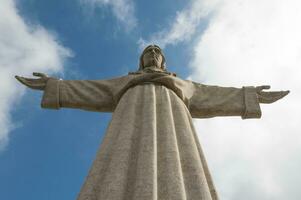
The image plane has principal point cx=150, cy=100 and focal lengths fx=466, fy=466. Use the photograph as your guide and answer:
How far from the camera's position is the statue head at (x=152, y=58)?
7770mm

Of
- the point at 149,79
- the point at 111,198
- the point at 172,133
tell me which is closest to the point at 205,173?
the point at 172,133

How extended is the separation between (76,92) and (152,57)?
4.69 feet

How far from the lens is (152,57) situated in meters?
7.82

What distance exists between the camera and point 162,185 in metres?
4.20

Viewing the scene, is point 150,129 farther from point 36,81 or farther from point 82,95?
point 36,81

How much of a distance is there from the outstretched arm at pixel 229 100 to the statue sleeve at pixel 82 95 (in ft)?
4.09

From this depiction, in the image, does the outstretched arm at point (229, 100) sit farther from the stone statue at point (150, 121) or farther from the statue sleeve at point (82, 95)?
the statue sleeve at point (82, 95)

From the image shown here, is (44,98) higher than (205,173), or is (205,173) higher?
(44,98)

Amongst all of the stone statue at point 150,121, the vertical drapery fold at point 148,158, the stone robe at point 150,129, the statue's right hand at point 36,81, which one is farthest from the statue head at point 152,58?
the vertical drapery fold at point 148,158

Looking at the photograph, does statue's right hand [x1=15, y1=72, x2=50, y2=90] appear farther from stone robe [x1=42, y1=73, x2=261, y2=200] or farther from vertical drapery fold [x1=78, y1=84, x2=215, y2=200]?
vertical drapery fold [x1=78, y1=84, x2=215, y2=200]

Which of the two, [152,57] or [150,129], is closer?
[150,129]

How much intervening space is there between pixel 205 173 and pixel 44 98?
331 centimetres

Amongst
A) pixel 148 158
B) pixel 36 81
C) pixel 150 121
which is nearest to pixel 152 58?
pixel 36 81

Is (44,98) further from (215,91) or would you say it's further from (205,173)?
(205,173)
